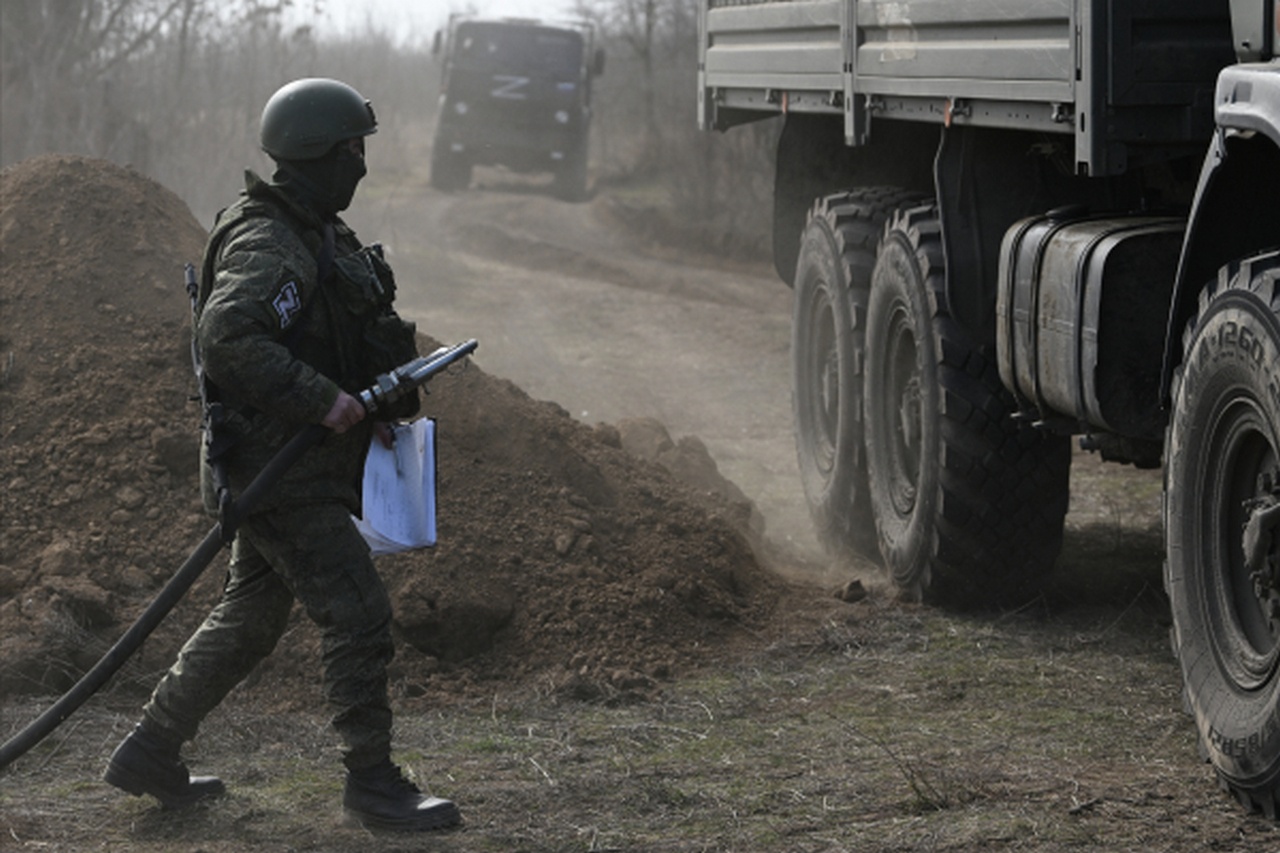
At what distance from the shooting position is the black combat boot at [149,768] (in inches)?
169

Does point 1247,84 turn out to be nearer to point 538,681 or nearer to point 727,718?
point 727,718

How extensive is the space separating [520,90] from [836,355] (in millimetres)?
16902

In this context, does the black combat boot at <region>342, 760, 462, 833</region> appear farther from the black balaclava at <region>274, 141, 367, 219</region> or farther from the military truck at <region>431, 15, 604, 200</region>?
the military truck at <region>431, 15, 604, 200</region>

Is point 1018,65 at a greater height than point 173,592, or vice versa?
point 1018,65

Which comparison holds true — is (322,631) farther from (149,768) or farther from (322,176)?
(322,176)

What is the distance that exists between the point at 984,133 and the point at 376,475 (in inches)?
102

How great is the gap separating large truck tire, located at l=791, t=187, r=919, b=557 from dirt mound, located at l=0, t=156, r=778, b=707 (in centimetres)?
48

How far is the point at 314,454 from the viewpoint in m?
4.19

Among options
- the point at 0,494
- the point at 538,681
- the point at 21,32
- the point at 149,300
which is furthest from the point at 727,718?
the point at 21,32

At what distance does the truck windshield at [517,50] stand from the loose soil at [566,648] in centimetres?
1594

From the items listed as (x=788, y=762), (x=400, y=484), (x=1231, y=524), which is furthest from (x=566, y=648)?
(x=1231, y=524)

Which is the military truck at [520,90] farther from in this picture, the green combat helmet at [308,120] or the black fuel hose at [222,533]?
the black fuel hose at [222,533]

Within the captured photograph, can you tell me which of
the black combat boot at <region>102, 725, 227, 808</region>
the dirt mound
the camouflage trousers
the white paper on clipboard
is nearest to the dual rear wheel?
the dirt mound

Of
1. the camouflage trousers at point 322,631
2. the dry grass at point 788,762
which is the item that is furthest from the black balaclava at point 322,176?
the dry grass at point 788,762
